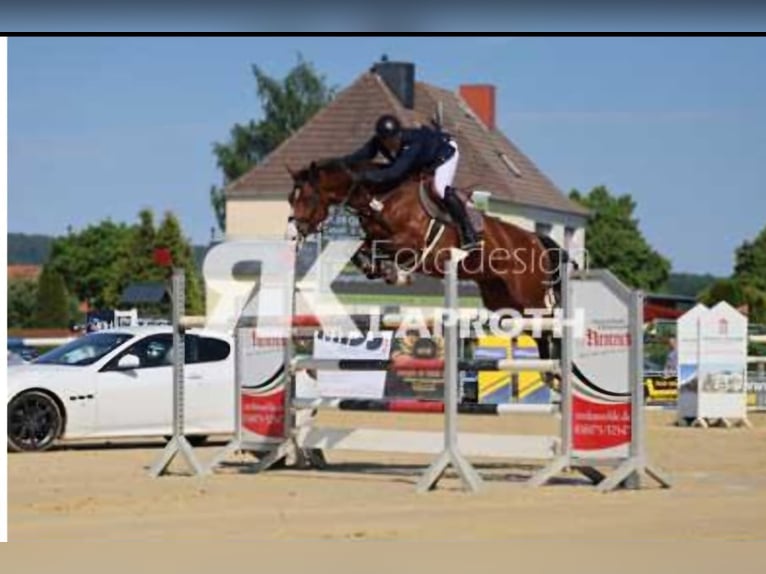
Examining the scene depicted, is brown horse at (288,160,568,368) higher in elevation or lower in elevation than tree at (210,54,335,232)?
lower

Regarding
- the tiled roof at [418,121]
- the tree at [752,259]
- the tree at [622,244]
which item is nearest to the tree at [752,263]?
the tree at [752,259]

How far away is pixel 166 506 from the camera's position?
35.9 ft

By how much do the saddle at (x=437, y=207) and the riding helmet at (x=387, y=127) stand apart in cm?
46

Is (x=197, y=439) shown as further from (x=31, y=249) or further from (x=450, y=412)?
(x=31, y=249)

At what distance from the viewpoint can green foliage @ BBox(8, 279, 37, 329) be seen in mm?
65762

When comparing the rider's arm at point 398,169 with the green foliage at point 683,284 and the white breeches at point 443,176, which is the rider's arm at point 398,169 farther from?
the green foliage at point 683,284

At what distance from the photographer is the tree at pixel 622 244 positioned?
66.1m

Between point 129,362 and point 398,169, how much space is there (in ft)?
15.4

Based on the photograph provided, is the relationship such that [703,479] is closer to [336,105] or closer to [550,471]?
[550,471]

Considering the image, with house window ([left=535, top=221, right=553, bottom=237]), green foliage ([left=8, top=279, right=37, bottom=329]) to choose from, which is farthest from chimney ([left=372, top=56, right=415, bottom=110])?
green foliage ([left=8, top=279, right=37, bottom=329])

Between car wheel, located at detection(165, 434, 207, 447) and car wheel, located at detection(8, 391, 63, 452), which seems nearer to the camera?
car wheel, located at detection(8, 391, 63, 452)

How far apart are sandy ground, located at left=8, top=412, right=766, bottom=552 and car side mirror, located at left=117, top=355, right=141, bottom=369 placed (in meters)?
1.62

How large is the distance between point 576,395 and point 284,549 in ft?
12.0

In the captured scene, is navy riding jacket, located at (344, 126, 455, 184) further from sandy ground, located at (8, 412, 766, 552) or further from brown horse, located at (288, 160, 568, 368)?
sandy ground, located at (8, 412, 766, 552)
